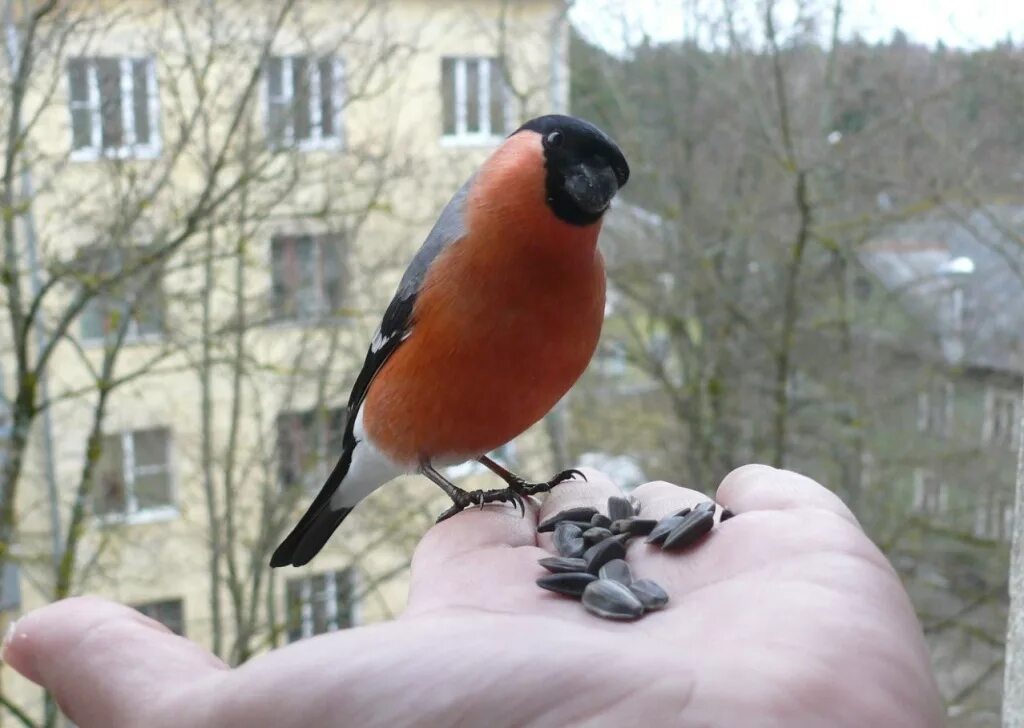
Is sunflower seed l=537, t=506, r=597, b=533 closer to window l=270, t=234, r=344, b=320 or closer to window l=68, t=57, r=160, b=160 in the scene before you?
window l=68, t=57, r=160, b=160

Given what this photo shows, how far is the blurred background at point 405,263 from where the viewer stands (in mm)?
3520

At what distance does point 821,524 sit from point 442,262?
2.33 feet

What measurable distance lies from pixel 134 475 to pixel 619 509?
144 inches

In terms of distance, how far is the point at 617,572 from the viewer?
51.3 inches

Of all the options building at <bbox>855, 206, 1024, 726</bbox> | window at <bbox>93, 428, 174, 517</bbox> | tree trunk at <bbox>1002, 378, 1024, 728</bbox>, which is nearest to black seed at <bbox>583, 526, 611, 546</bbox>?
tree trunk at <bbox>1002, 378, 1024, 728</bbox>

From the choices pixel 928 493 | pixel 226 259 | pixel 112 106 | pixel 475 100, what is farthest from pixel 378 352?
pixel 928 493

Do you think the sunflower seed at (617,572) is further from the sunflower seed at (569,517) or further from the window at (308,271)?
the window at (308,271)

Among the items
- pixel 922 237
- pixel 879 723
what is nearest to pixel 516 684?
pixel 879 723

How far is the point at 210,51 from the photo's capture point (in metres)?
3.46

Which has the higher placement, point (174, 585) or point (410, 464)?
point (410, 464)

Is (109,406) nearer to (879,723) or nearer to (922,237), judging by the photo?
(922,237)

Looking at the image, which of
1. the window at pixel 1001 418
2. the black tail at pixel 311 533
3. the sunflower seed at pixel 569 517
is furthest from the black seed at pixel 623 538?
the window at pixel 1001 418

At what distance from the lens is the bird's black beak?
145 cm

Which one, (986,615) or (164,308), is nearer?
(164,308)
